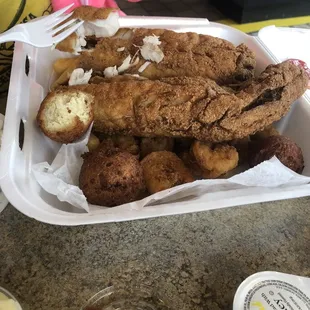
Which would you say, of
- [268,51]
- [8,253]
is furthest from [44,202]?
[268,51]

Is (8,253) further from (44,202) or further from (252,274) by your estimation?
(252,274)

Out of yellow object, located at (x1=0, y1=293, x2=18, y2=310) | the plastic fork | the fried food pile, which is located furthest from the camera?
the plastic fork

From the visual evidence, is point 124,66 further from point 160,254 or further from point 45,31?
point 160,254

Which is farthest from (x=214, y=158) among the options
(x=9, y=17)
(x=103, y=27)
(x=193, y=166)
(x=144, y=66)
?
(x=9, y=17)

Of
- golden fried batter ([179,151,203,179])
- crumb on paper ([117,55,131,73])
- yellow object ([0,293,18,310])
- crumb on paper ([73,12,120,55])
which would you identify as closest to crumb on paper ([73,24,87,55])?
crumb on paper ([73,12,120,55])

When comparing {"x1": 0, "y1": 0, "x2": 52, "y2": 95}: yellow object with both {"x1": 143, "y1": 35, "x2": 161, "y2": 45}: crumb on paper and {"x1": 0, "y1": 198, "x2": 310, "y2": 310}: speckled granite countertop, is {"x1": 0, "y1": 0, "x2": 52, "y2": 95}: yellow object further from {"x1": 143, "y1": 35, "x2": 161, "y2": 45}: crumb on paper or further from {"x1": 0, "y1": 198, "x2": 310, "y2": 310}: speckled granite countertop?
{"x1": 0, "y1": 198, "x2": 310, "y2": 310}: speckled granite countertop

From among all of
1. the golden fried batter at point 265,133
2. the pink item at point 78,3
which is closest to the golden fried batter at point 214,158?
the golden fried batter at point 265,133
